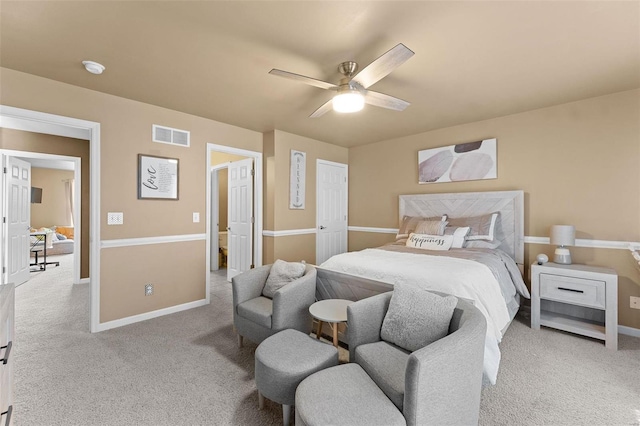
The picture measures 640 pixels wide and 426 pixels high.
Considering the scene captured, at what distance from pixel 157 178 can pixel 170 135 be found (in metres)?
0.58

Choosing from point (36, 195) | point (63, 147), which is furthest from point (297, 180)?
point (36, 195)

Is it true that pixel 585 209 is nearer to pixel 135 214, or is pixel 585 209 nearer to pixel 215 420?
pixel 215 420

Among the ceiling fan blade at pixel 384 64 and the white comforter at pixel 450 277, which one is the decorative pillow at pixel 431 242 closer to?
the white comforter at pixel 450 277

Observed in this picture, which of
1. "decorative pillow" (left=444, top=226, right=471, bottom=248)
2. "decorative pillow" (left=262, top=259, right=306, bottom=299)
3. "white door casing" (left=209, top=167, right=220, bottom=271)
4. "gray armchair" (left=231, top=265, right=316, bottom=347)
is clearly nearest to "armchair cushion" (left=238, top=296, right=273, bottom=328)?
"gray armchair" (left=231, top=265, right=316, bottom=347)

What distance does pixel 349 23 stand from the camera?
1.87 metres

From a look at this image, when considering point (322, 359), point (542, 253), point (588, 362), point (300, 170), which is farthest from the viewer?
point (300, 170)

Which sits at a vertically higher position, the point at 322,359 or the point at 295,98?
the point at 295,98

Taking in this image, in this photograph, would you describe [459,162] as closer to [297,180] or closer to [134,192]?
[297,180]

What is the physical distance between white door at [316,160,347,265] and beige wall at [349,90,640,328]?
1.85 metres

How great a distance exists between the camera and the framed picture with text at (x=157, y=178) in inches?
131

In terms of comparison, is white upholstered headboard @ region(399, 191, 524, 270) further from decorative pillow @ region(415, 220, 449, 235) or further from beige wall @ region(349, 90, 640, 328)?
decorative pillow @ region(415, 220, 449, 235)

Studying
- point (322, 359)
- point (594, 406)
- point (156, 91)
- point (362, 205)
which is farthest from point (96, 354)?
point (362, 205)

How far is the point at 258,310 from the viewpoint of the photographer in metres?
2.44

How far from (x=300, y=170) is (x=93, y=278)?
3097mm
